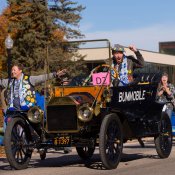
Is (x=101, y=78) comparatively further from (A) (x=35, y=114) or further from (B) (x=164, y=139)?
(B) (x=164, y=139)

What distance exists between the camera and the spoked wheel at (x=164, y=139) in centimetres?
1174

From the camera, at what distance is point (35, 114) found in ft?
34.0

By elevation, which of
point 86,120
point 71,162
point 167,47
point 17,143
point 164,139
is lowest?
point 71,162

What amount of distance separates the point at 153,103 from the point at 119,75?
84cm

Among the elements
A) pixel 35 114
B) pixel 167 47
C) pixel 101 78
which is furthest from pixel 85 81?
pixel 167 47

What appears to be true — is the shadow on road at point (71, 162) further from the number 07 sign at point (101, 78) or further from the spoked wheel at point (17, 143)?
the number 07 sign at point (101, 78)

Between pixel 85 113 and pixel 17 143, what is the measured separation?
1.29m

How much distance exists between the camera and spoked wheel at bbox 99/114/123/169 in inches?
387

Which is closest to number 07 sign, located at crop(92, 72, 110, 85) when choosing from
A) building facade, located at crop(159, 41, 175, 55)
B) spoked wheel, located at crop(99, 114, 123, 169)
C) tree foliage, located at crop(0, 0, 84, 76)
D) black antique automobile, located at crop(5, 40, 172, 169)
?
black antique automobile, located at crop(5, 40, 172, 169)

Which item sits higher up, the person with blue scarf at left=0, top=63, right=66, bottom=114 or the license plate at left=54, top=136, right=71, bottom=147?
the person with blue scarf at left=0, top=63, right=66, bottom=114

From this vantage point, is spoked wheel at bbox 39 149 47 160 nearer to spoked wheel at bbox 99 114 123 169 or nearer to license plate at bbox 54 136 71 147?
license plate at bbox 54 136 71 147

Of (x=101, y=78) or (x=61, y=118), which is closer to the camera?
(x=61, y=118)

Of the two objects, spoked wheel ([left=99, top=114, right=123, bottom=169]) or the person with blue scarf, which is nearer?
spoked wheel ([left=99, top=114, right=123, bottom=169])

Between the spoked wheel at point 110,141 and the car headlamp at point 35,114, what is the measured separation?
3.58 ft
